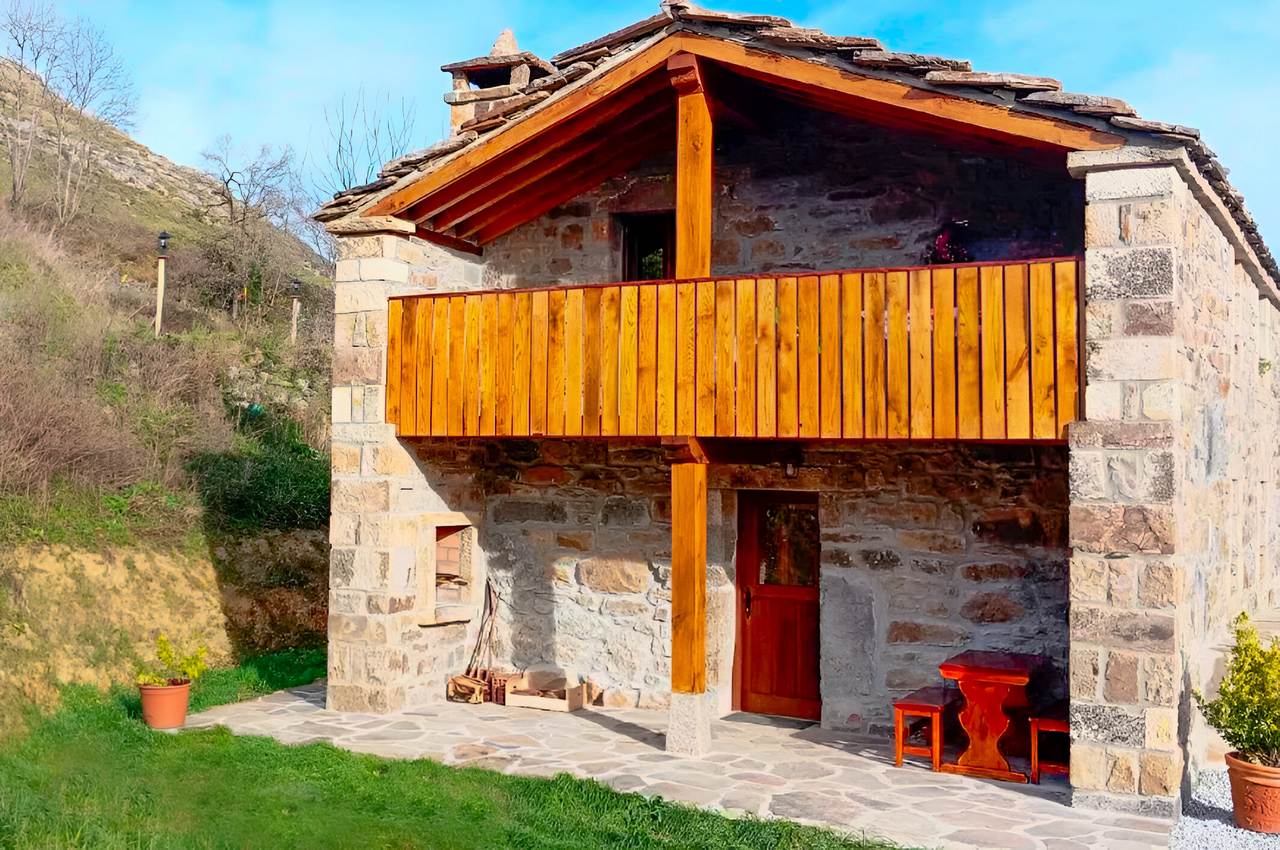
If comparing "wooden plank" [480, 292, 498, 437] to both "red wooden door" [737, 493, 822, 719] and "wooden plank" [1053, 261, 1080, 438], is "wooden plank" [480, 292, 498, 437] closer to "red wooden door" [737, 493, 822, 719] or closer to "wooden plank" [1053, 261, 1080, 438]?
"red wooden door" [737, 493, 822, 719]

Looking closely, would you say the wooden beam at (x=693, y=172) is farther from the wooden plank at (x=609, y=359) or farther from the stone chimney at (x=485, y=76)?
the stone chimney at (x=485, y=76)

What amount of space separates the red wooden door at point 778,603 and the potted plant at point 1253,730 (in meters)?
3.03

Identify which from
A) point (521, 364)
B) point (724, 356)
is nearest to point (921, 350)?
point (724, 356)

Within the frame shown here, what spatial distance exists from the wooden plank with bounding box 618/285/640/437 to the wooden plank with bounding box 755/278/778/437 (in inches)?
33.8

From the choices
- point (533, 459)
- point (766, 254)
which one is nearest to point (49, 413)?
point (533, 459)

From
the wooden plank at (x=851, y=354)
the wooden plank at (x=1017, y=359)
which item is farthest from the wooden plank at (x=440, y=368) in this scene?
the wooden plank at (x=1017, y=359)

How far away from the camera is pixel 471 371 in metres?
7.75

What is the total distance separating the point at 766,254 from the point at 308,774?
4.95 metres

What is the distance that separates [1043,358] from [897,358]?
0.81 meters

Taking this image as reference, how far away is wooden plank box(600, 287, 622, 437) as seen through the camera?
23.7ft

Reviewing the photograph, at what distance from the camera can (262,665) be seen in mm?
9422

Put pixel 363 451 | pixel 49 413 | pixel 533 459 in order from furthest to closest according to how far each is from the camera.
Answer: pixel 49 413, pixel 533 459, pixel 363 451

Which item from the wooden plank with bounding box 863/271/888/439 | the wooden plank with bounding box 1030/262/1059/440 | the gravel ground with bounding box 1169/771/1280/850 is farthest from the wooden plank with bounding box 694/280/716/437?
the gravel ground with bounding box 1169/771/1280/850

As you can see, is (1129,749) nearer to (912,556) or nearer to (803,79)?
(912,556)
